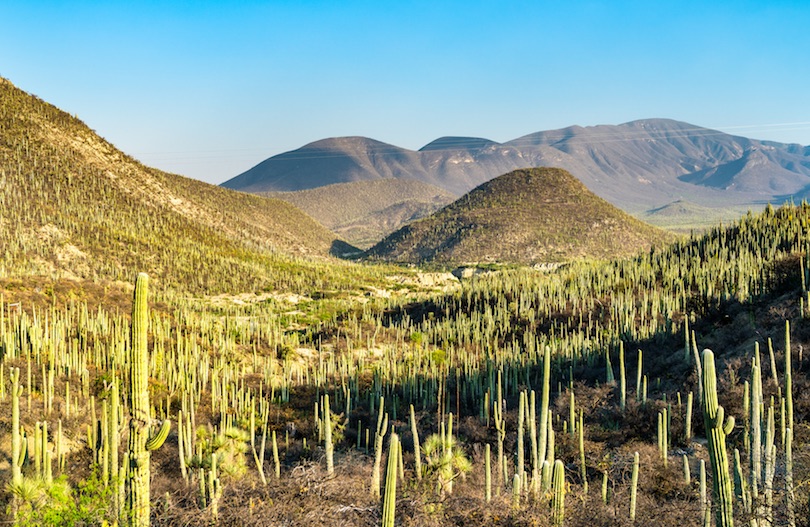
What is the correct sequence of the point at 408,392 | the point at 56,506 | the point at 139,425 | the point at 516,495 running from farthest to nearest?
the point at 408,392 < the point at 516,495 < the point at 56,506 < the point at 139,425

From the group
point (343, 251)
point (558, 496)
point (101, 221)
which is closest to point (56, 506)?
point (558, 496)

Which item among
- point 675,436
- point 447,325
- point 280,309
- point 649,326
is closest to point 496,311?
point 447,325

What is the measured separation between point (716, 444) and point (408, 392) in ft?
51.6

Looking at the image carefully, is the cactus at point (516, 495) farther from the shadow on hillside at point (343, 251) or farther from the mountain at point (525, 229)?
the shadow on hillside at point (343, 251)

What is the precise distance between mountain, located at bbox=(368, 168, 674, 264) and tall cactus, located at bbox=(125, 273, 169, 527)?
72373 mm

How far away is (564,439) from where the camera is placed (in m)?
16.4

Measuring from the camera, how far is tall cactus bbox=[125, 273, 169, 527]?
8.20 meters

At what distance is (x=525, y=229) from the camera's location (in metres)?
87.4

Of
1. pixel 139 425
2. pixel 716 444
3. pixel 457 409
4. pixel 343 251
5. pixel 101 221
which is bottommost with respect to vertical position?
pixel 457 409

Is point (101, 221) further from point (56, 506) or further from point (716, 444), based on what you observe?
point (716, 444)

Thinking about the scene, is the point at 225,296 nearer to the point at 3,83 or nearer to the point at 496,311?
the point at 496,311

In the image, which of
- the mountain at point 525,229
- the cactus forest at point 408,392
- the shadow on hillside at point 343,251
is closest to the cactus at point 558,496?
the cactus forest at point 408,392

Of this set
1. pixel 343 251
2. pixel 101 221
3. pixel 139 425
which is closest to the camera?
pixel 139 425

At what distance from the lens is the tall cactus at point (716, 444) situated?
8.39 metres
